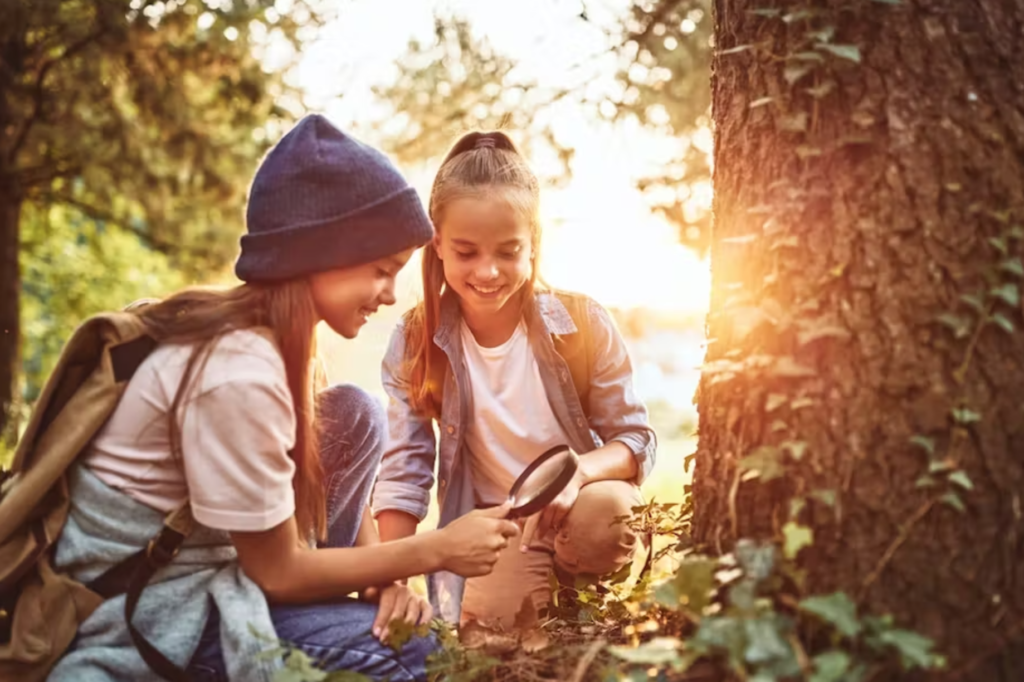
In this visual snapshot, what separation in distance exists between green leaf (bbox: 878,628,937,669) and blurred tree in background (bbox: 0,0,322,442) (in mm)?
6456

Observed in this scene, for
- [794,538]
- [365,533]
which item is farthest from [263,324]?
[794,538]

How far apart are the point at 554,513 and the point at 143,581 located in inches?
51.6

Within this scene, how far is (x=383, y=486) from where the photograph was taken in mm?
3518

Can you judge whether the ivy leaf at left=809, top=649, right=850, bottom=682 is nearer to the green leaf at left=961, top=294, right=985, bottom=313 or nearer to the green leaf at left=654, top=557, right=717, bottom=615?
the green leaf at left=654, top=557, right=717, bottom=615

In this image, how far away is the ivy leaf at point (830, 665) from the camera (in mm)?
1676

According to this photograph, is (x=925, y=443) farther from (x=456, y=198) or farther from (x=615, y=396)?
(x=456, y=198)

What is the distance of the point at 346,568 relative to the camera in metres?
2.38

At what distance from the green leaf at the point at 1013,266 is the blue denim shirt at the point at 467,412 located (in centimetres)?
170

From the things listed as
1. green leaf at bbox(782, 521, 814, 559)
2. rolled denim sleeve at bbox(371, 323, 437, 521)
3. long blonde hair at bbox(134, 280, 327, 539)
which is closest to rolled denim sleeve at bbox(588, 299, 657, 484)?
rolled denim sleeve at bbox(371, 323, 437, 521)

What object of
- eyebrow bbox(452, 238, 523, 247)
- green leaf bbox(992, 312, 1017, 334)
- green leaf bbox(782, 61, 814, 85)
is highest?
green leaf bbox(782, 61, 814, 85)

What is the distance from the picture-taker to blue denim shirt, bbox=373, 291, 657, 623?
351 cm

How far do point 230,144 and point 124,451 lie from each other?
27.0ft

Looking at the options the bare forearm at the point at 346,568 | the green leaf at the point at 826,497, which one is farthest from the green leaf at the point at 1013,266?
the bare forearm at the point at 346,568

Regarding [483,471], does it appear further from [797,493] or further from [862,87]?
[862,87]
